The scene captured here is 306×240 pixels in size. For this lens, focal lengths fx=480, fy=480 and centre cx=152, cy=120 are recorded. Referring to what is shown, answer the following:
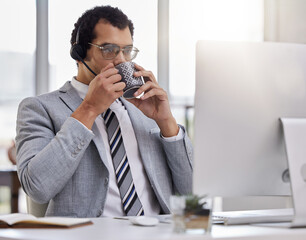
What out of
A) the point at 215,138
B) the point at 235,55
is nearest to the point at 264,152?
the point at 215,138

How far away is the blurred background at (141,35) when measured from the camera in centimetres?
336

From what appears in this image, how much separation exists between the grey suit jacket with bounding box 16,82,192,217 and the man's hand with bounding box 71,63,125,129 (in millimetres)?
50

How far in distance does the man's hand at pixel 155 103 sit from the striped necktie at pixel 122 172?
0.43 feet

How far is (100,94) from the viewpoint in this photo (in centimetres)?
151

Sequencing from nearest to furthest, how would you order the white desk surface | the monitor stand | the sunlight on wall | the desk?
1. the white desk surface
2. the monitor stand
3. the desk
4. the sunlight on wall

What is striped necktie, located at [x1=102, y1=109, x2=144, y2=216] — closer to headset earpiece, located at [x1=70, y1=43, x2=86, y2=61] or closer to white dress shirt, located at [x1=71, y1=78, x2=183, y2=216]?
white dress shirt, located at [x1=71, y1=78, x2=183, y2=216]

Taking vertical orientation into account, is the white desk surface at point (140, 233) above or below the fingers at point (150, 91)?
below

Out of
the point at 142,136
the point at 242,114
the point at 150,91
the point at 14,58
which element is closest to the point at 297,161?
the point at 242,114

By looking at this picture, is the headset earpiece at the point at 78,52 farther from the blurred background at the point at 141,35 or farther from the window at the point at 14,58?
the window at the point at 14,58

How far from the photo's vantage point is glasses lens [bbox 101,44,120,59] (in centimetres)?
169

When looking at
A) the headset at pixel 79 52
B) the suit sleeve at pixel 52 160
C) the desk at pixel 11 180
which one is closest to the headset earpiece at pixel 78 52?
the headset at pixel 79 52

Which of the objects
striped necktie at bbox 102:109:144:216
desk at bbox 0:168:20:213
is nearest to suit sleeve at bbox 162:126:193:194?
striped necktie at bbox 102:109:144:216

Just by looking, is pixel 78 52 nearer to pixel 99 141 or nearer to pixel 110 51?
pixel 110 51

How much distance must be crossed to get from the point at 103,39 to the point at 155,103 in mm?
305
